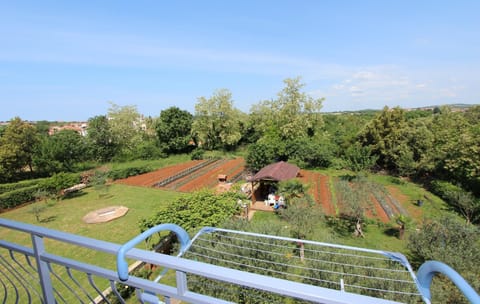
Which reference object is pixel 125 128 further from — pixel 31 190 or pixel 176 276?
pixel 176 276

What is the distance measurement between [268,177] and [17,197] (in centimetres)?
1816

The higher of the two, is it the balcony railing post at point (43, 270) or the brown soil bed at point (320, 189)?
the balcony railing post at point (43, 270)

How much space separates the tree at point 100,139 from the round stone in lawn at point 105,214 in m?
15.6

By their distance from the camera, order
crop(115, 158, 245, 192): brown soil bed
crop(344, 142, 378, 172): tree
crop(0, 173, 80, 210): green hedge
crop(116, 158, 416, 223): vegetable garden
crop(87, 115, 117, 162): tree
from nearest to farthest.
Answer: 1. crop(116, 158, 416, 223): vegetable garden
2. crop(0, 173, 80, 210): green hedge
3. crop(344, 142, 378, 172): tree
4. crop(115, 158, 245, 192): brown soil bed
5. crop(87, 115, 117, 162): tree

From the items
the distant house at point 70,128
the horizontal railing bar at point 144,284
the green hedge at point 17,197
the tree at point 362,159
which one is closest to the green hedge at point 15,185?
the green hedge at point 17,197

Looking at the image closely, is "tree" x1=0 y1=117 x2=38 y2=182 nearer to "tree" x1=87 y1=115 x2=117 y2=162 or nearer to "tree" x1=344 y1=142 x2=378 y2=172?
"tree" x1=87 y1=115 x2=117 y2=162

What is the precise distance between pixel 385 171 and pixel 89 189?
2798 cm

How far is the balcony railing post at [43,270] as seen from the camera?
144cm

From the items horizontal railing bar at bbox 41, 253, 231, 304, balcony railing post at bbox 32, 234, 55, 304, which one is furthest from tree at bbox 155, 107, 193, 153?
horizontal railing bar at bbox 41, 253, 231, 304

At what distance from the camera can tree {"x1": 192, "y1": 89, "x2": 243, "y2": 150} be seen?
3047 centimetres

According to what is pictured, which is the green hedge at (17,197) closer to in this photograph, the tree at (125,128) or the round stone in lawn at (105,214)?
the round stone in lawn at (105,214)

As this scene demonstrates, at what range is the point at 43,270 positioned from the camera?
1506 millimetres

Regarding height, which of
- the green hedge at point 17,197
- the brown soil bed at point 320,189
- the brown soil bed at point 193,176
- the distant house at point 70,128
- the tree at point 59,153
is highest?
the distant house at point 70,128

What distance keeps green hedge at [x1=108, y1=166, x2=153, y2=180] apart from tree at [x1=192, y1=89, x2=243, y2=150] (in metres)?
8.78
